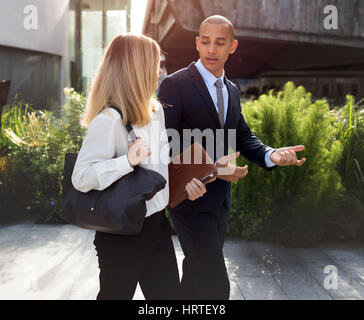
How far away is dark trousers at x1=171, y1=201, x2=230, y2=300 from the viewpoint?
105 inches

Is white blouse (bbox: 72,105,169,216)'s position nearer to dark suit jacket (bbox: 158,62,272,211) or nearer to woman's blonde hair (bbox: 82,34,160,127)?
woman's blonde hair (bbox: 82,34,160,127)

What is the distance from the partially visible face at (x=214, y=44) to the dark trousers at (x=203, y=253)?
0.85 metres

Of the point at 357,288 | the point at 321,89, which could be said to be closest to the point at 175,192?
the point at 357,288

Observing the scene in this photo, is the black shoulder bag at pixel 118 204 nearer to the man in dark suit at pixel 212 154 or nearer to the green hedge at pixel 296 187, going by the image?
the man in dark suit at pixel 212 154

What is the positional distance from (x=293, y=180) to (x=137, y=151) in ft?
11.6

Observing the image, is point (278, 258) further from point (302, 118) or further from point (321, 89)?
point (321, 89)

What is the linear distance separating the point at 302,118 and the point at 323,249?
4.60 feet

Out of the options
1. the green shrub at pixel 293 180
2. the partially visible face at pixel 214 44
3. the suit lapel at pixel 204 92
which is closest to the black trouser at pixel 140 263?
the suit lapel at pixel 204 92

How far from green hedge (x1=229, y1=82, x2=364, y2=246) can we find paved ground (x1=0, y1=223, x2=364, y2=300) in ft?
0.67

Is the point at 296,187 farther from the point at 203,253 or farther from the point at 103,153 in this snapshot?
the point at 103,153

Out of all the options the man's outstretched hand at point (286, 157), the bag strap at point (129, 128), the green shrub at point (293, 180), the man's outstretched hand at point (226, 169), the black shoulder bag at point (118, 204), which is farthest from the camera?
the green shrub at point (293, 180)

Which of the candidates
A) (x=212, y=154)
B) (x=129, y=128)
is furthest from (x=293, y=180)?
(x=129, y=128)

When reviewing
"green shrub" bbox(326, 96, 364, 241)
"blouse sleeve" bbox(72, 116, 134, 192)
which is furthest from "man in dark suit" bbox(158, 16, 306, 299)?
"green shrub" bbox(326, 96, 364, 241)

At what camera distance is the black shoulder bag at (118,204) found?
200cm
